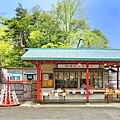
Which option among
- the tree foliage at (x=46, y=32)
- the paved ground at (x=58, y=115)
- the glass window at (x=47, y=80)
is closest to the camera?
the paved ground at (x=58, y=115)

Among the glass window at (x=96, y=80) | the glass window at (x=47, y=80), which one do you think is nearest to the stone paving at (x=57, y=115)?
the glass window at (x=47, y=80)

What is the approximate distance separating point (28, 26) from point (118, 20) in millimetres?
13910

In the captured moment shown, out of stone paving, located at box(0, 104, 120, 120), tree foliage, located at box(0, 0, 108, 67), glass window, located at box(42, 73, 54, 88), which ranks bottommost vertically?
stone paving, located at box(0, 104, 120, 120)

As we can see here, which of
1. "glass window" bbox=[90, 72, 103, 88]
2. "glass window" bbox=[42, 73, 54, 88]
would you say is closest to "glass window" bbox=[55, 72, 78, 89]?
"glass window" bbox=[42, 73, 54, 88]

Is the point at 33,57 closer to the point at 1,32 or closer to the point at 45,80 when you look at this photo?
the point at 45,80

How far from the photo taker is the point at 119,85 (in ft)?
70.6

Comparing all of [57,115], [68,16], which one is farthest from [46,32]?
[57,115]

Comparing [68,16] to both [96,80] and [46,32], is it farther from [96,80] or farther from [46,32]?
[96,80]

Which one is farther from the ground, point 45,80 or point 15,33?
point 15,33

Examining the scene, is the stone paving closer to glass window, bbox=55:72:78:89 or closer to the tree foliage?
glass window, bbox=55:72:78:89

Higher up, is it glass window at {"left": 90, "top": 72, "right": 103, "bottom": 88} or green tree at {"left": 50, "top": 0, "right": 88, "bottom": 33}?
green tree at {"left": 50, "top": 0, "right": 88, "bottom": 33}

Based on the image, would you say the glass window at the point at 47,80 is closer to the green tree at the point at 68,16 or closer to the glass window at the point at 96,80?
the glass window at the point at 96,80

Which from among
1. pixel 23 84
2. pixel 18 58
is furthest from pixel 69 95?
pixel 18 58

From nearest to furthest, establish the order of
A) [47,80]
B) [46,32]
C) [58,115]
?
1. [58,115]
2. [47,80]
3. [46,32]
